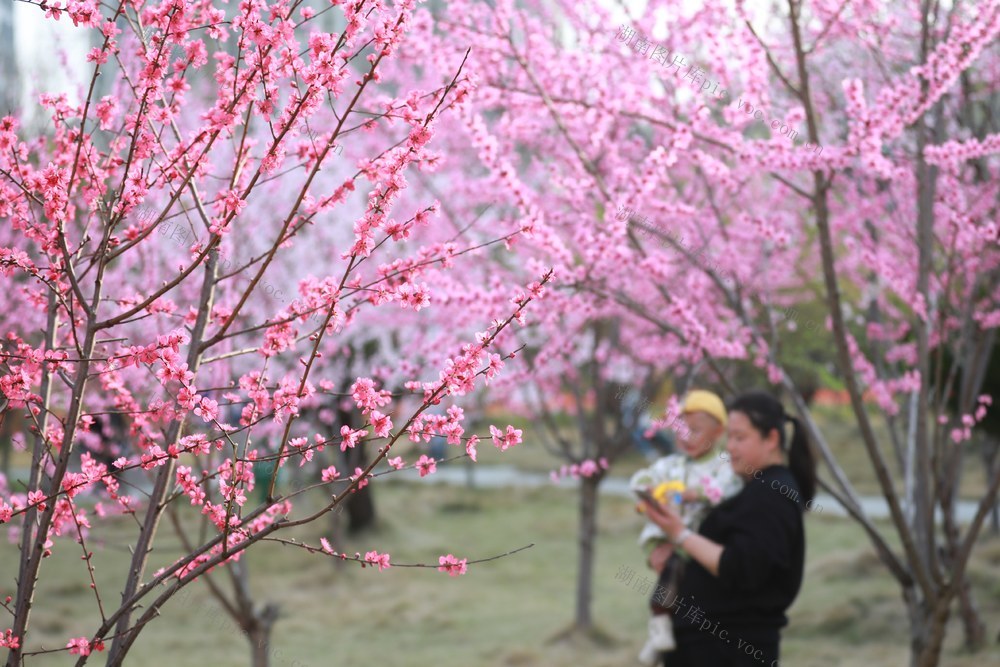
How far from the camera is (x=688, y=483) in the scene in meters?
4.28

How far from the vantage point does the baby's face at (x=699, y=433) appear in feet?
13.9

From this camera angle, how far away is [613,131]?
7.98 m

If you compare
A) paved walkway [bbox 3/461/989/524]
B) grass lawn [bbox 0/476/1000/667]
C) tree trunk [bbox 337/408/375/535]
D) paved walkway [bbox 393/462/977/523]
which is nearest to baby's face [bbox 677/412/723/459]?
grass lawn [bbox 0/476/1000/667]

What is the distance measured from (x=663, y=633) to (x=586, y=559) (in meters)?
5.40

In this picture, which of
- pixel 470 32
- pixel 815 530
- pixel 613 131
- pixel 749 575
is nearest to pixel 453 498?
pixel 815 530

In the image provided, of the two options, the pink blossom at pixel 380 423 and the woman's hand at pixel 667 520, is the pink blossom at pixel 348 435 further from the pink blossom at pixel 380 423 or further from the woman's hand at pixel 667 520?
the woman's hand at pixel 667 520

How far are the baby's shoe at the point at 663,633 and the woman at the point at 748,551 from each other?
1.1 inches

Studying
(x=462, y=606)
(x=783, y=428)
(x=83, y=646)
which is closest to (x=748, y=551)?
(x=783, y=428)

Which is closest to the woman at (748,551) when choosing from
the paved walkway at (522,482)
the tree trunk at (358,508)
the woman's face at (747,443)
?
the woman's face at (747,443)

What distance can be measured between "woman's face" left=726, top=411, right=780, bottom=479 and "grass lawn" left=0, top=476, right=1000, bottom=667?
4296 millimetres

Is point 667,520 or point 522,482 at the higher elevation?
point 667,520

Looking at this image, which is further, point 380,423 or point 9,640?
point 380,423

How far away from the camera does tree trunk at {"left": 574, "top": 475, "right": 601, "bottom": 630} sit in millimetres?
9055

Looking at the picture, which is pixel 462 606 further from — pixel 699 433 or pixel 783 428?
pixel 783 428
